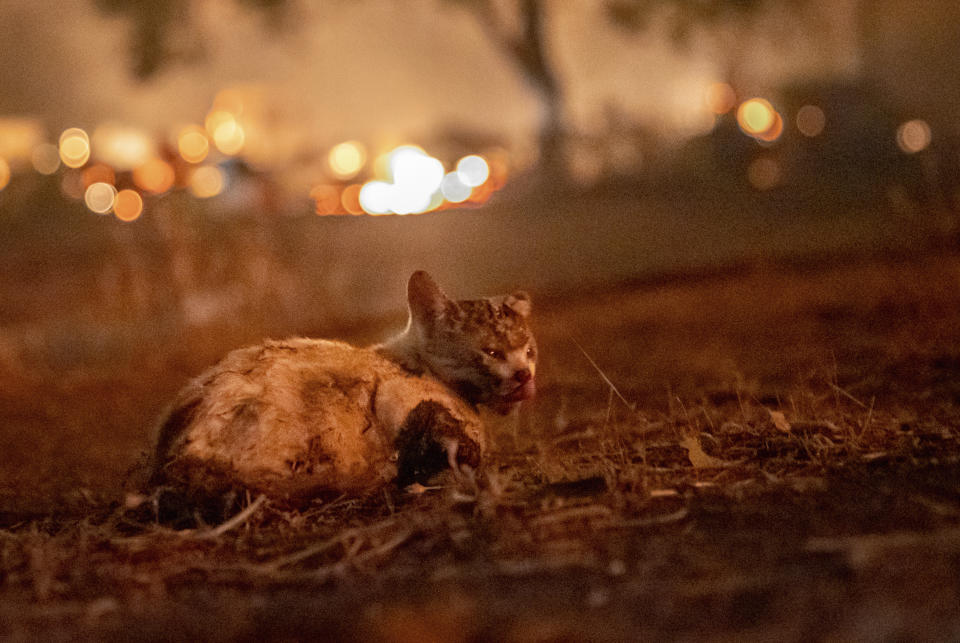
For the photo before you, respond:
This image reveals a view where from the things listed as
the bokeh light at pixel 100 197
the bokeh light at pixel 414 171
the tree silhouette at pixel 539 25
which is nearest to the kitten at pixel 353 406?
the tree silhouette at pixel 539 25

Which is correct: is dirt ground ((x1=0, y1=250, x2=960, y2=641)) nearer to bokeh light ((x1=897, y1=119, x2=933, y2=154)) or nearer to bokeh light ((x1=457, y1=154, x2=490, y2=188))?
bokeh light ((x1=897, y1=119, x2=933, y2=154))

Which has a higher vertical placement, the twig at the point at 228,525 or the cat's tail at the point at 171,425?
the cat's tail at the point at 171,425

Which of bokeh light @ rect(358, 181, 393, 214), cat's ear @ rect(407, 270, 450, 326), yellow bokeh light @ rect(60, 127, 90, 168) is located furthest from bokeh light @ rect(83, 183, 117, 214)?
cat's ear @ rect(407, 270, 450, 326)

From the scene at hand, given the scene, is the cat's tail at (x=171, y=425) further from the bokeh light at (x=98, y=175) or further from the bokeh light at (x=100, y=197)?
the bokeh light at (x=100, y=197)

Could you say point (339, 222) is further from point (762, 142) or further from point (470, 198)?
point (762, 142)

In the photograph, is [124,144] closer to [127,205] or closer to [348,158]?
[127,205]

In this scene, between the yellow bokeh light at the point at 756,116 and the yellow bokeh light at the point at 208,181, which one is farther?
the yellow bokeh light at the point at 208,181

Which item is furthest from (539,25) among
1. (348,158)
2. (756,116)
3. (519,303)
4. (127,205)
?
(519,303)
